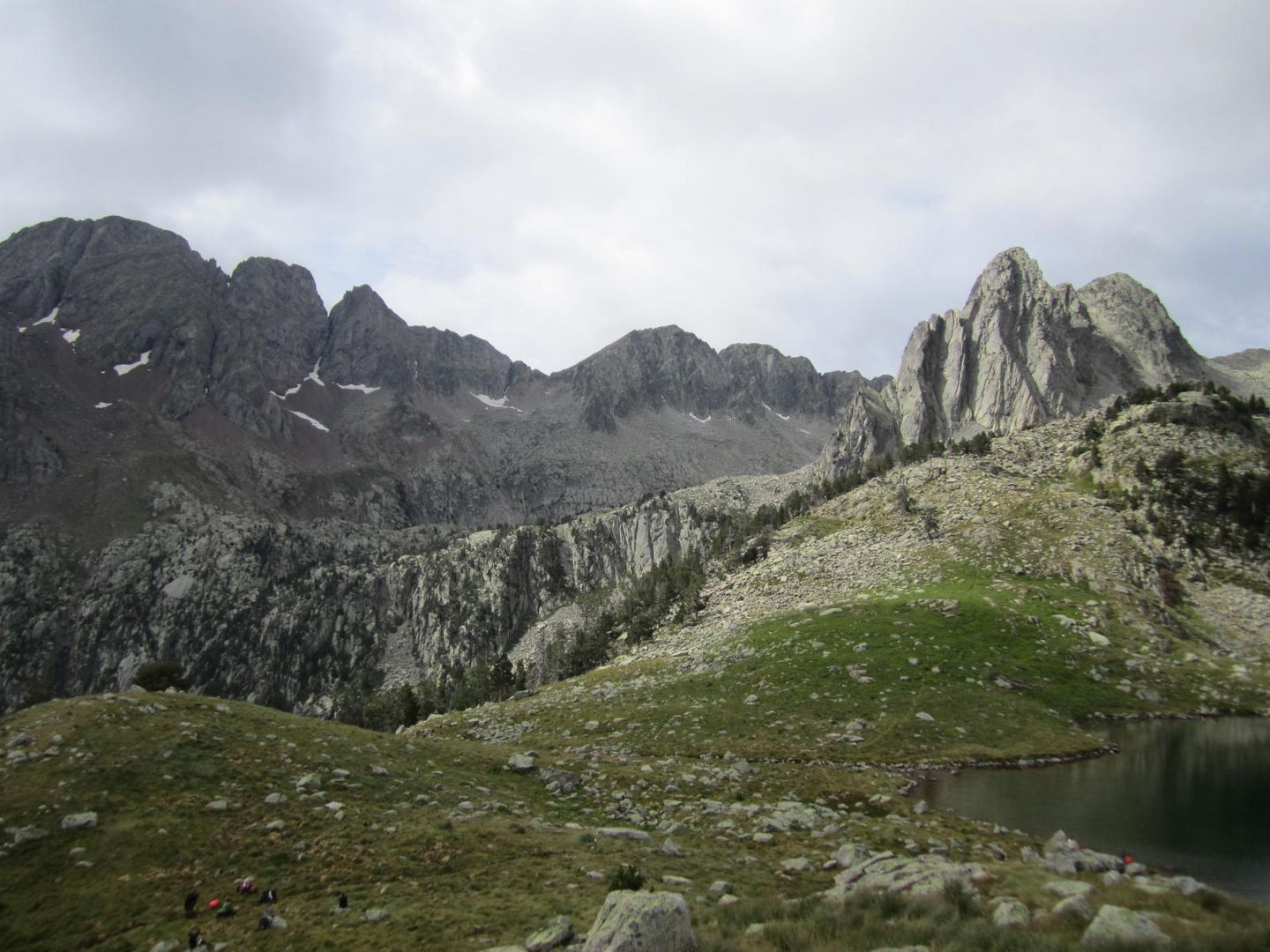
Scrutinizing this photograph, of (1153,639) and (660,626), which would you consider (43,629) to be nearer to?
(660,626)

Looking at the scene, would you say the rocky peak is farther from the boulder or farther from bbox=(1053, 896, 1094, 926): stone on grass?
bbox=(1053, 896, 1094, 926): stone on grass

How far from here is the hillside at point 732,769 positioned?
14641 mm

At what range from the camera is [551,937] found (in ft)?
42.6

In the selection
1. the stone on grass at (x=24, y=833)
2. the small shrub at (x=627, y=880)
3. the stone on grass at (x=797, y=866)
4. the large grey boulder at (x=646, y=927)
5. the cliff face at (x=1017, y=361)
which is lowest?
the stone on grass at (x=797, y=866)

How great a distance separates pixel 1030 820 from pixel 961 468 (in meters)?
80.3

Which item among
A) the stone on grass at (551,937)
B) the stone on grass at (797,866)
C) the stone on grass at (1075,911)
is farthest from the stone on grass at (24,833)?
the stone on grass at (1075,911)

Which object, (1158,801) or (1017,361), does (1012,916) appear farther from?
(1017,361)

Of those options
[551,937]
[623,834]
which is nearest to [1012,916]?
[551,937]

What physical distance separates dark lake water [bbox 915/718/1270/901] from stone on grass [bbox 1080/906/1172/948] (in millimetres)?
16813

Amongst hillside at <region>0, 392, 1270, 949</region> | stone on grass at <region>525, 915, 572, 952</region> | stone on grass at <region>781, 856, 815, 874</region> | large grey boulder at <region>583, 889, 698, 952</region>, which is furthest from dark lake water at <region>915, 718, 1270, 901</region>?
stone on grass at <region>525, 915, 572, 952</region>

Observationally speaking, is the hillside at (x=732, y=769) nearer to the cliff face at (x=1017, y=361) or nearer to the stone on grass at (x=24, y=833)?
the stone on grass at (x=24, y=833)

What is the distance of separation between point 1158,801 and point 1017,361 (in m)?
166

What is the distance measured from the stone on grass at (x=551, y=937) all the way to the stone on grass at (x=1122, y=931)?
8.95 m

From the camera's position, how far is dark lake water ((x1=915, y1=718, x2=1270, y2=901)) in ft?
78.0
